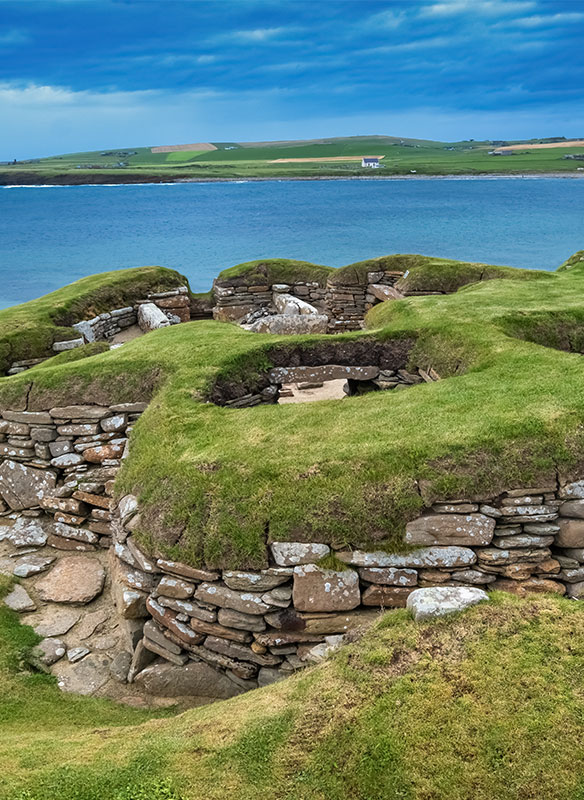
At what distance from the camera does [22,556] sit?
34.1 ft

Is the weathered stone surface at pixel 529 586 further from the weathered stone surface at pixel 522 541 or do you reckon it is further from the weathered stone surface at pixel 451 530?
the weathered stone surface at pixel 451 530

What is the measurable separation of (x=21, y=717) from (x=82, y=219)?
348 feet

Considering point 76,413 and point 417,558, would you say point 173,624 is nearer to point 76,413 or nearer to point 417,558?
point 417,558

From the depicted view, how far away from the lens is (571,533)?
708 centimetres

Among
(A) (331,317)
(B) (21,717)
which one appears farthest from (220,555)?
(A) (331,317)

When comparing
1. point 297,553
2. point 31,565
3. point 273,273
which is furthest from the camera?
point 273,273

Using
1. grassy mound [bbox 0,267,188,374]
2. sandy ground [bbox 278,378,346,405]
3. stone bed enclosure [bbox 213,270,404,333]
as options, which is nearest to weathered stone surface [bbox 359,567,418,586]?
sandy ground [bbox 278,378,346,405]

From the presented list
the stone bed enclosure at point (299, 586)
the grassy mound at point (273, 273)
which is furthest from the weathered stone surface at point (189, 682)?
the grassy mound at point (273, 273)

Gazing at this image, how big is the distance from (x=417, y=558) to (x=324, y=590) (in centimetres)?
110

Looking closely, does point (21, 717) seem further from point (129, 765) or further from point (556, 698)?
point (556, 698)

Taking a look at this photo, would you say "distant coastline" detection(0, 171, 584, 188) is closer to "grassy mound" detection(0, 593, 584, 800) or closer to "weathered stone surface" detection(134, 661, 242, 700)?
"weathered stone surface" detection(134, 661, 242, 700)

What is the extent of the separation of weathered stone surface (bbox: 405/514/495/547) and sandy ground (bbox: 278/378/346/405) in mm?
4721

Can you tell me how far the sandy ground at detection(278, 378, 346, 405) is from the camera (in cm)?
1164

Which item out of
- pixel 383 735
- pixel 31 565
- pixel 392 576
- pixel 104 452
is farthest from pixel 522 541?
pixel 31 565
